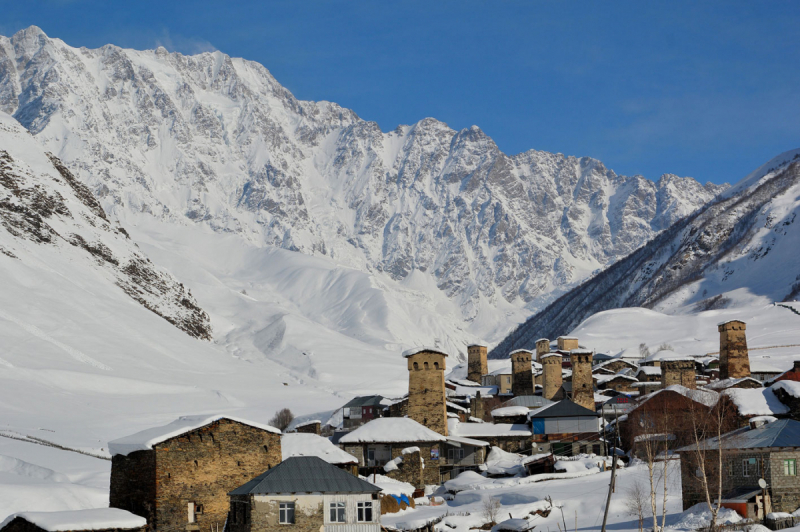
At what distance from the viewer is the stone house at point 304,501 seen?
115 feet

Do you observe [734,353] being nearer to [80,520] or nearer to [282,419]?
[282,419]

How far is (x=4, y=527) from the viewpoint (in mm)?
29688

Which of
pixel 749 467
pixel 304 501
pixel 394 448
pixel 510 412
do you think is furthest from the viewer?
pixel 510 412

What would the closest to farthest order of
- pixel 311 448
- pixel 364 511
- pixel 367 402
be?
pixel 364 511 < pixel 311 448 < pixel 367 402

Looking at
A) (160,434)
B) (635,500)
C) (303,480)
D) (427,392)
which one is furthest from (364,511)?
(427,392)

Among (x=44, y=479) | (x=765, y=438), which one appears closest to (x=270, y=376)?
(x=44, y=479)

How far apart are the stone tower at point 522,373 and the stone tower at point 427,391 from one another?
79.9 ft

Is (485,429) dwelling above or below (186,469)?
above

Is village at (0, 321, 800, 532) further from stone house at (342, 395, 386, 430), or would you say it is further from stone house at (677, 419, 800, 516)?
stone house at (342, 395, 386, 430)

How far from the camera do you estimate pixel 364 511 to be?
36.4 m

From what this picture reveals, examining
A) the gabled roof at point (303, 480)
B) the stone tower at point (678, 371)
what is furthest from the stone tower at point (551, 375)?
the gabled roof at point (303, 480)

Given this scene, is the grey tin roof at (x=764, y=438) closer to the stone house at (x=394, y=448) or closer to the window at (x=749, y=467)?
the window at (x=749, y=467)

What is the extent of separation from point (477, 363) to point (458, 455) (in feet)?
155

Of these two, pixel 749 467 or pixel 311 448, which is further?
pixel 311 448
